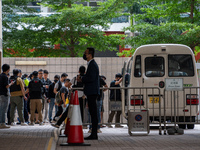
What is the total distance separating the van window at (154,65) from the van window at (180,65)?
27 centimetres

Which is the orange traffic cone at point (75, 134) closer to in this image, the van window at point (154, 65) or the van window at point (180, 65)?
the van window at point (154, 65)

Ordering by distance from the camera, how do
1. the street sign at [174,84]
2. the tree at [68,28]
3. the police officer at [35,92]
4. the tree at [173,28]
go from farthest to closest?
1. the tree at [68,28]
2. the tree at [173,28]
3. the police officer at [35,92]
4. the street sign at [174,84]

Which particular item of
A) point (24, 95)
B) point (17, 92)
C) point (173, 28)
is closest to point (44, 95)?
point (17, 92)

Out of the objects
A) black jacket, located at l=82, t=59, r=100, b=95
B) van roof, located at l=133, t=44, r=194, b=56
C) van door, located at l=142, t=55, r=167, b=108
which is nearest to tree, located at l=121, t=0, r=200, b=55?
van roof, located at l=133, t=44, r=194, b=56

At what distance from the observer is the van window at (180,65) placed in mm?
15953

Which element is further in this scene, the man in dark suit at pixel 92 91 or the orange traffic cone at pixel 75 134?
the man in dark suit at pixel 92 91

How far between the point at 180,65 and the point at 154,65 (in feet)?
2.83

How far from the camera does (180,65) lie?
1600 cm

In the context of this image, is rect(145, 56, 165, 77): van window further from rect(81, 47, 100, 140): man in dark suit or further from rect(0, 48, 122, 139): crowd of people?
rect(81, 47, 100, 140): man in dark suit

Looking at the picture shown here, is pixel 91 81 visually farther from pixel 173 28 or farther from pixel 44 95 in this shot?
pixel 173 28

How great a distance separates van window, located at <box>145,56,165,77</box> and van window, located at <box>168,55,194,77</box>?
10.6 inches

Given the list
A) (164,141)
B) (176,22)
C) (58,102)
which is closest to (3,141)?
(164,141)

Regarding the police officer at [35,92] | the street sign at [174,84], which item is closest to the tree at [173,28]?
the police officer at [35,92]

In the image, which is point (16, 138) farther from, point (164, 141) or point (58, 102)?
point (58, 102)
